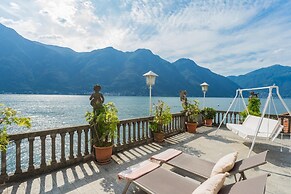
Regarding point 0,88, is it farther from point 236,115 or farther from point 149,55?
point 236,115

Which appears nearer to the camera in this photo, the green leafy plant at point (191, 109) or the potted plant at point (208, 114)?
the green leafy plant at point (191, 109)

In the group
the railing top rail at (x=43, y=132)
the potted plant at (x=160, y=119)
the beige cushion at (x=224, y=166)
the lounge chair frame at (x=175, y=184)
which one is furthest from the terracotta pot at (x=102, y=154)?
the beige cushion at (x=224, y=166)

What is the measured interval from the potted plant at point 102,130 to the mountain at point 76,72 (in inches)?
3116

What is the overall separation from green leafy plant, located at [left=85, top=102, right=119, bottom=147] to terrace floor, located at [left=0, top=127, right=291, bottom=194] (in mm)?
500

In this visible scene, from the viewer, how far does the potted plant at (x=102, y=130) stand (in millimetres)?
3840

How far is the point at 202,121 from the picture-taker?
8.66 metres

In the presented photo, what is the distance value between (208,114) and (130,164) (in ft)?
19.4

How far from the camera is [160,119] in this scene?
5445 millimetres

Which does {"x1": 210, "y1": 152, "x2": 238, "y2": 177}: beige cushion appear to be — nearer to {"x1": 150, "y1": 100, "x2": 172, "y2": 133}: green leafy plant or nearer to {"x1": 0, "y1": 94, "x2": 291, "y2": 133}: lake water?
{"x1": 150, "y1": 100, "x2": 172, "y2": 133}: green leafy plant

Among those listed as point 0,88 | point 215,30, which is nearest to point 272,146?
point 215,30

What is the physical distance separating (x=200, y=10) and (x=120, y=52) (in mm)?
111941

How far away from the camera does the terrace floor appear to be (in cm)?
279

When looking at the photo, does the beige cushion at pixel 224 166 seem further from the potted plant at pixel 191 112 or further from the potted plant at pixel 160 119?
the potted plant at pixel 191 112

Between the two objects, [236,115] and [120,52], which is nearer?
[236,115]
